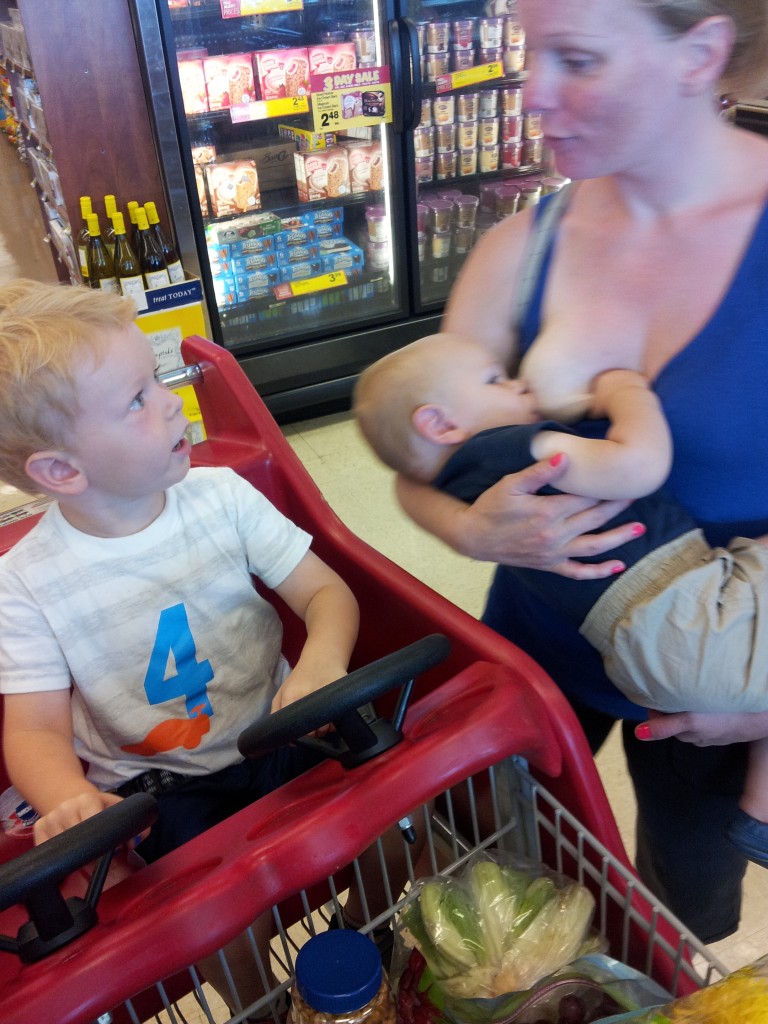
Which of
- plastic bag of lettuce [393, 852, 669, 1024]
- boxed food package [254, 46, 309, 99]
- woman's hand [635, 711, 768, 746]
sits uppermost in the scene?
boxed food package [254, 46, 309, 99]

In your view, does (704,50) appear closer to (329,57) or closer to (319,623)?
(319,623)

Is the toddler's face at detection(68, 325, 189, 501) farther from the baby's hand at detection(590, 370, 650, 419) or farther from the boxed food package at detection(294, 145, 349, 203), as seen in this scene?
the boxed food package at detection(294, 145, 349, 203)

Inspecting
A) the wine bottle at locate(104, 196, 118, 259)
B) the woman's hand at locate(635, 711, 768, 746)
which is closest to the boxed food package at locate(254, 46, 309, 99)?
the wine bottle at locate(104, 196, 118, 259)

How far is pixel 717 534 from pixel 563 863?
A: 433 millimetres

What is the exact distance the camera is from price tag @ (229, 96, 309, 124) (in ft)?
10.2

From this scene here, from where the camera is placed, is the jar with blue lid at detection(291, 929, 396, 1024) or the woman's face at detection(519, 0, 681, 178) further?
the woman's face at detection(519, 0, 681, 178)

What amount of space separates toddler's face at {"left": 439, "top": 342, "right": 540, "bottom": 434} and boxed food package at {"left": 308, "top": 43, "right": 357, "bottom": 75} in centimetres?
257

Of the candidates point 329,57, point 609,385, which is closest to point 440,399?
point 609,385

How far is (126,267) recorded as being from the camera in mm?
2781

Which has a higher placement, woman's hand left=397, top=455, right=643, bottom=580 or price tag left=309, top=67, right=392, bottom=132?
price tag left=309, top=67, right=392, bottom=132

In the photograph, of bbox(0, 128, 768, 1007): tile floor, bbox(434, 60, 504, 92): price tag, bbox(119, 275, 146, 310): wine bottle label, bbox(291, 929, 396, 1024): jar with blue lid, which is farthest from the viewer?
bbox(434, 60, 504, 92): price tag

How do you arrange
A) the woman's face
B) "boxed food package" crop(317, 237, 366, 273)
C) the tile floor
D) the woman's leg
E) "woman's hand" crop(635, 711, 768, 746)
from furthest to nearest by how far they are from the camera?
"boxed food package" crop(317, 237, 366, 273), the tile floor, the woman's leg, "woman's hand" crop(635, 711, 768, 746), the woman's face

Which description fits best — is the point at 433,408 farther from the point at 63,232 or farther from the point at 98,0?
the point at 63,232

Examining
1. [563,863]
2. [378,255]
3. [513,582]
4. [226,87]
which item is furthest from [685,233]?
[378,255]
